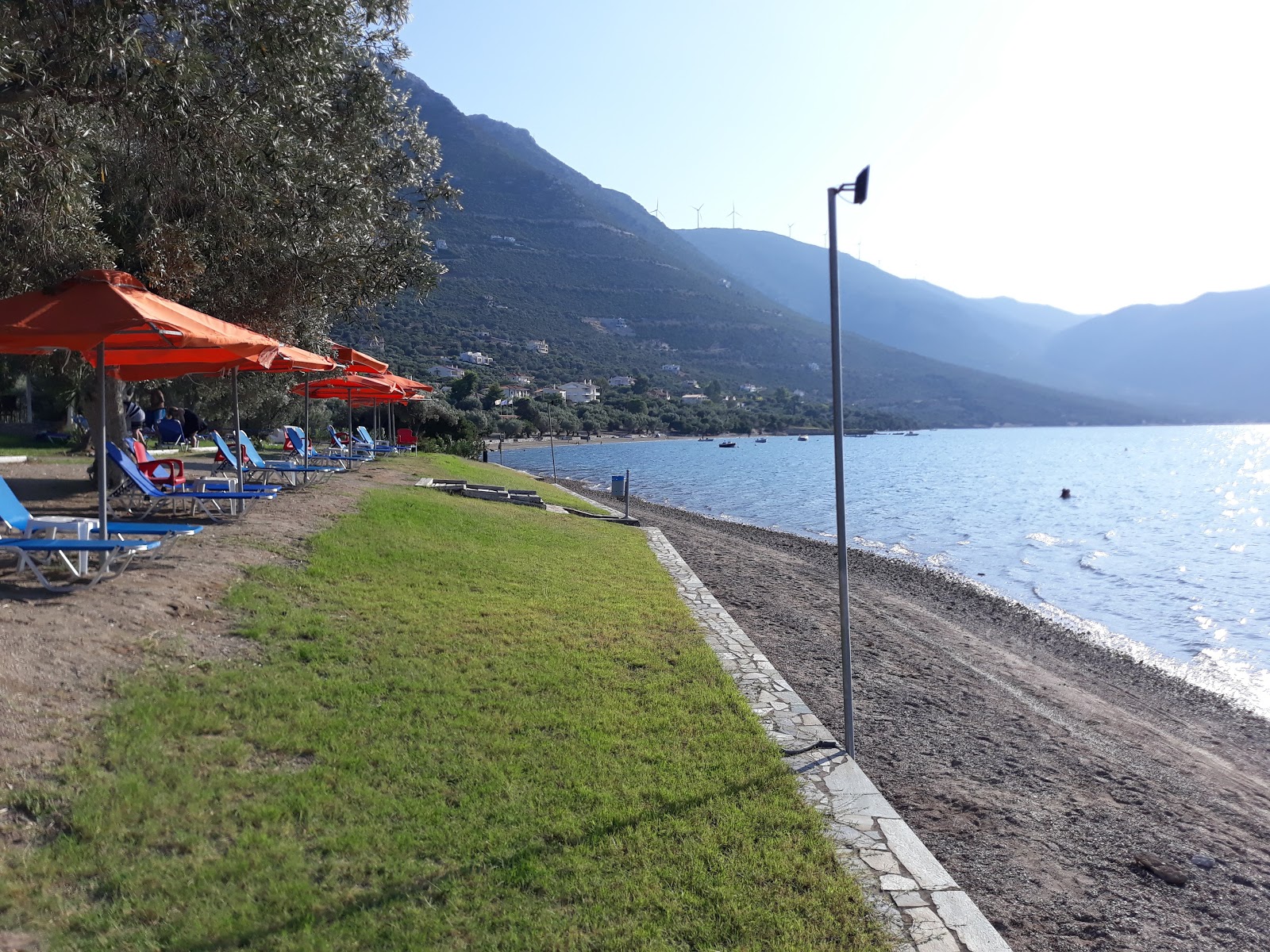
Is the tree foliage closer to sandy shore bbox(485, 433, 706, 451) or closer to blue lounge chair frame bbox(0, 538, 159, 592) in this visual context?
blue lounge chair frame bbox(0, 538, 159, 592)

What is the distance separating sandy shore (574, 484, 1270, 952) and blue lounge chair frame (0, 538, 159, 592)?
18.5 ft

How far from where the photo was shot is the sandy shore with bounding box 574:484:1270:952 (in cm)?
486

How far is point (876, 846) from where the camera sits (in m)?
4.02

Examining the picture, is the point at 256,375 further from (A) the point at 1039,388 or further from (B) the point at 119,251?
(A) the point at 1039,388

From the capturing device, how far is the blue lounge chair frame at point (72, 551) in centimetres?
613

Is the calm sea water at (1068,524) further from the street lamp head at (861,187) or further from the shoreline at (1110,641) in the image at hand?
the street lamp head at (861,187)

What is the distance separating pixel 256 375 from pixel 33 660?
53.8 ft

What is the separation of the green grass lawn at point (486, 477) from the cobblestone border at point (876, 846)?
1512 cm

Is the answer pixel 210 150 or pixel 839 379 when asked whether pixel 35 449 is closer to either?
pixel 210 150

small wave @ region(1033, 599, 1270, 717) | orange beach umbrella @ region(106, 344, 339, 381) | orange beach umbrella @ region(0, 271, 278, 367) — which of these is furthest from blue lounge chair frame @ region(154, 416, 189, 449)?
small wave @ region(1033, 599, 1270, 717)

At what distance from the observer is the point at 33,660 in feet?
15.3

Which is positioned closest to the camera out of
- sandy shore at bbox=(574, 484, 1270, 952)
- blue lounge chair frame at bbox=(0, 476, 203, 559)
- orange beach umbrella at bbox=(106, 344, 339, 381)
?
sandy shore at bbox=(574, 484, 1270, 952)

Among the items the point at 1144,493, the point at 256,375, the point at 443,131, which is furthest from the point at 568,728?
the point at 443,131

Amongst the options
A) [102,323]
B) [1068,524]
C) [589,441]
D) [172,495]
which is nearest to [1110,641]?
[172,495]
